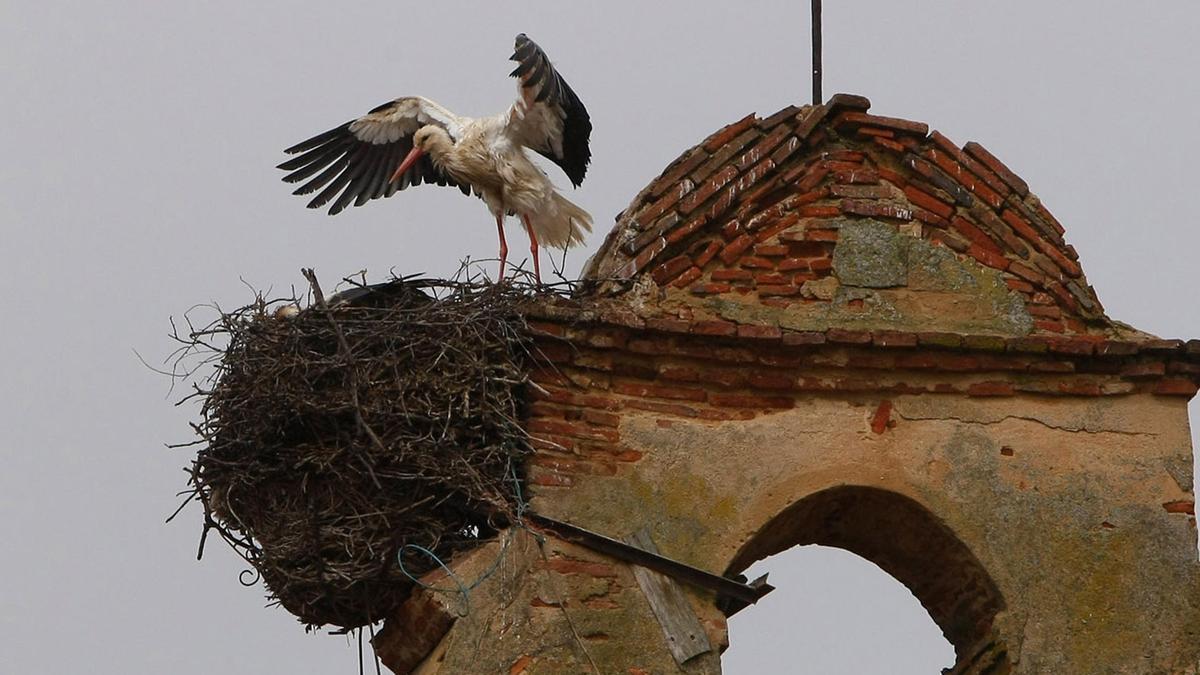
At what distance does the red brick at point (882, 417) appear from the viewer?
8.64 metres

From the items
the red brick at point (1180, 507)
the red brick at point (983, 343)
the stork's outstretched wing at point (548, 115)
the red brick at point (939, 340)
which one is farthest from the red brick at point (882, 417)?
the stork's outstretched wing at point (548, 115)

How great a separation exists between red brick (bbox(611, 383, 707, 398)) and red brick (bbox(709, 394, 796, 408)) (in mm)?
51

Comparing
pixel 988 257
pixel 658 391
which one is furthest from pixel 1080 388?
pixel 658 391

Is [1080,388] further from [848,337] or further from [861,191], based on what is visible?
[861,191]

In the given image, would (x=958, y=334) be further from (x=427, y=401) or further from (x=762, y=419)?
(x=427, y=401)

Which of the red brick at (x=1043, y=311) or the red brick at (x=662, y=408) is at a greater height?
the red brick at (x=1043, y=311)

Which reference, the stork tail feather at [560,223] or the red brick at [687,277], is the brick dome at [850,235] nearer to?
the red brick at [687,277]

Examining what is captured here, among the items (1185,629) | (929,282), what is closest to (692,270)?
(929,282)

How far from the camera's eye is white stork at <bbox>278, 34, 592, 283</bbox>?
10.4 m

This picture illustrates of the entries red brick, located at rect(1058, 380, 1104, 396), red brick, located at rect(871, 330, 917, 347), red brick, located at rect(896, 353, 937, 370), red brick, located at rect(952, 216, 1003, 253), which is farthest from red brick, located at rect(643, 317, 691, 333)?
red brick, located at rect(1058, 380, 1104, 396)

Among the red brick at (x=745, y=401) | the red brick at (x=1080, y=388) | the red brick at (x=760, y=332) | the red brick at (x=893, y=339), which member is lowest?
the red brick at (x=745, y=401)

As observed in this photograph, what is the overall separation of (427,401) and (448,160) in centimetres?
273

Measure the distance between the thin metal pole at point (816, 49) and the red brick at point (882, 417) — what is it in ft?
4.29

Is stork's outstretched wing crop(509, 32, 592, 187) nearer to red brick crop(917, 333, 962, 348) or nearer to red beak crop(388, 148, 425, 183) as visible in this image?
red beak crop(388, 148, 425, 183)
